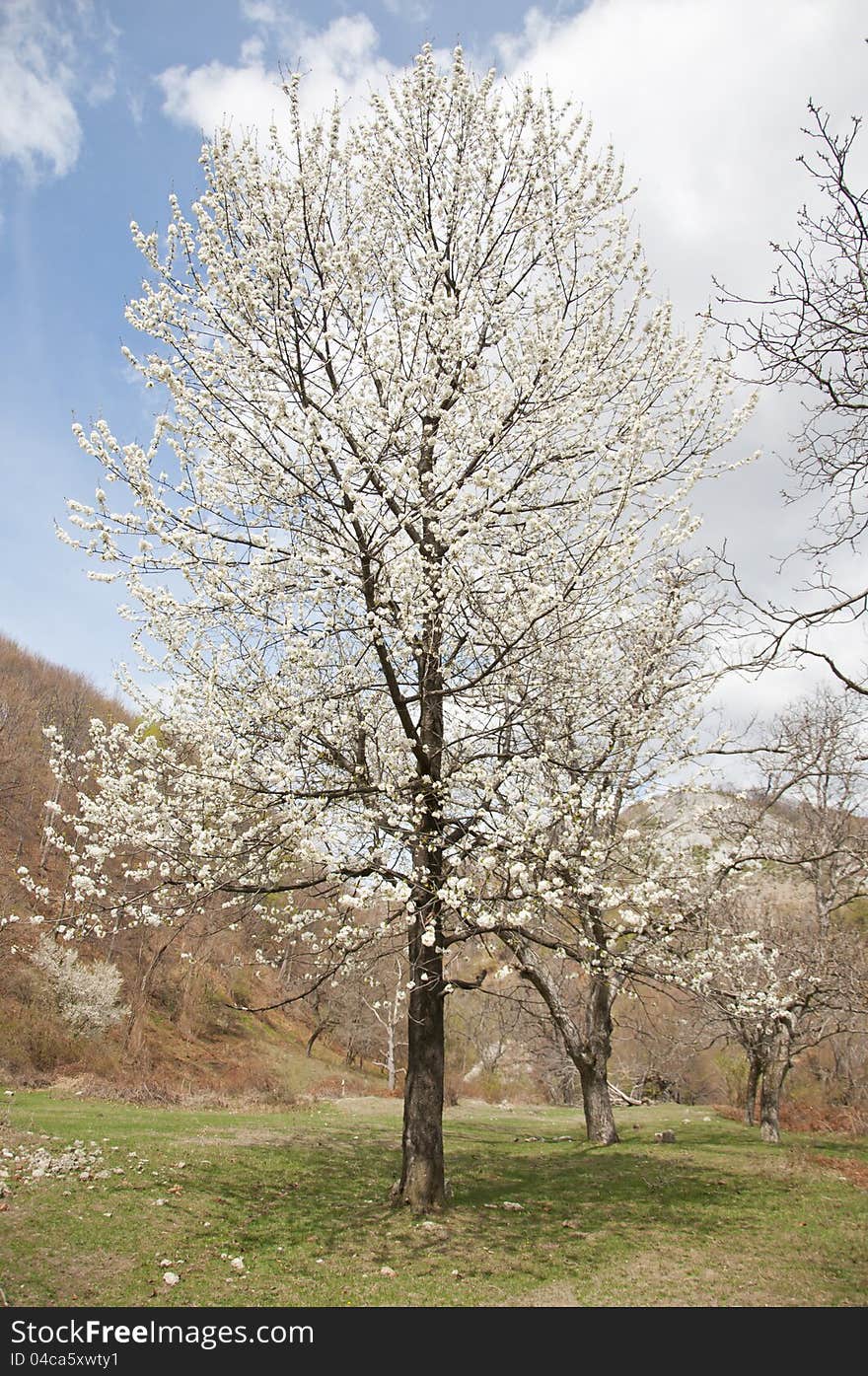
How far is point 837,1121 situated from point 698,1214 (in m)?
13.6

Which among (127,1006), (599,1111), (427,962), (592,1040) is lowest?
(127,1006)

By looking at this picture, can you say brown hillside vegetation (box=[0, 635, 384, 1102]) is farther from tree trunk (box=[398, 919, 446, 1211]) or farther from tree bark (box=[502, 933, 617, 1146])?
tree bark (box=[502, 933, 617, 1146])

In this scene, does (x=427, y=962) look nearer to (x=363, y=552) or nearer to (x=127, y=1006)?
(x=363, y=552)

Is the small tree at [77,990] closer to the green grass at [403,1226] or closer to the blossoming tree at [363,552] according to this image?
the green grass at [403,1226]

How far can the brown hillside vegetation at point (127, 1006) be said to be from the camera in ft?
72.3

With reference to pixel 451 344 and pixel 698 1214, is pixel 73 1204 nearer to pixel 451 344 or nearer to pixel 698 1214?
pixel 698 1214

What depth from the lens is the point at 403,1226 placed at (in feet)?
26.2

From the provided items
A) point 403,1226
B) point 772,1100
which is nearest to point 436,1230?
point 403,1226

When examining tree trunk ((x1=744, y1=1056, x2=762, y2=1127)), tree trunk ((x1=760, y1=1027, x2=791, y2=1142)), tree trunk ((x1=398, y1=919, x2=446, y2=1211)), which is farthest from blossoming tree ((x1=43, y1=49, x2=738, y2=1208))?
tree trunk ((x1=744, y1=1056, x2=762, y2=1127))

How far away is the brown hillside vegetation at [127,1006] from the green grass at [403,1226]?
3.60m

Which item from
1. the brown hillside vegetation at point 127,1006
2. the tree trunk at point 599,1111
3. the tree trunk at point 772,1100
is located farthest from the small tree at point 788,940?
the brown hillside vegetation at point 127,1006

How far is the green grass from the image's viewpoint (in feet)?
20.4

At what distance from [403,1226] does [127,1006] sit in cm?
2239

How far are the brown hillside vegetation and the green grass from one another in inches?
142
